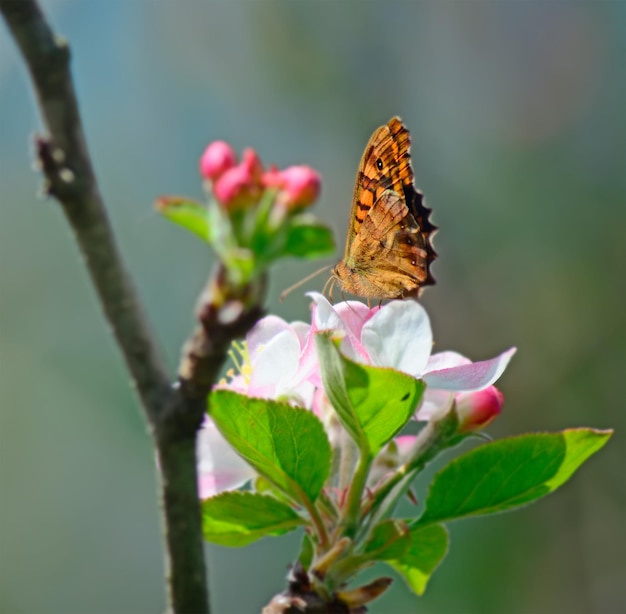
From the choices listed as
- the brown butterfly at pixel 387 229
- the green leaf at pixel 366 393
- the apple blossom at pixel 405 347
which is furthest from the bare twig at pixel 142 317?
the brown butterfly at pixel 387 229

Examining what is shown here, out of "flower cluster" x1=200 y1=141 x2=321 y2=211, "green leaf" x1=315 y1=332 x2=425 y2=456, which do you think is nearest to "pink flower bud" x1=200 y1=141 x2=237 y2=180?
"flower cluster" x1=200 y1=141 x2=321 y2=211

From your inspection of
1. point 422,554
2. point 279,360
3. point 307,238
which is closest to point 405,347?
A: point 279,360

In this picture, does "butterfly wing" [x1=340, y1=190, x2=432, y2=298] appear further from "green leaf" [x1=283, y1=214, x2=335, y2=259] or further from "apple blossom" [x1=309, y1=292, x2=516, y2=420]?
"green leaf" [x1=283, y1=214, x2=335, y2=259]

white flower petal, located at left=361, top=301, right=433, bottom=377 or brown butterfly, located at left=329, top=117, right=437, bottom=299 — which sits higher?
brown butterfly, located at left=329, top=117, right=437, bottom=299

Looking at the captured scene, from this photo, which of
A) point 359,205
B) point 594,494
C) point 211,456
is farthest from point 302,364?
point 594,494

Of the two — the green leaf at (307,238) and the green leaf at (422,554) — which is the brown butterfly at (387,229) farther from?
the green leaf at (307,238)

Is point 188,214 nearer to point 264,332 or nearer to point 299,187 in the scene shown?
point 299,187
